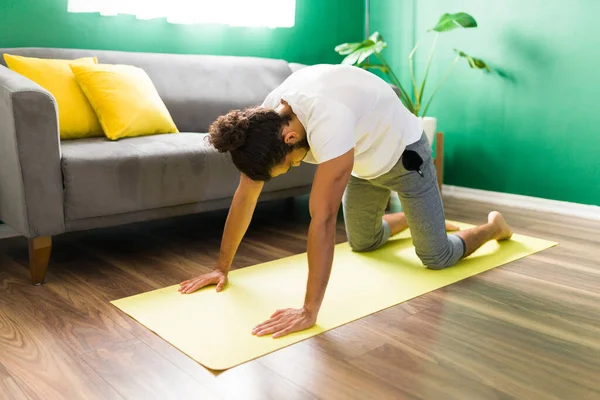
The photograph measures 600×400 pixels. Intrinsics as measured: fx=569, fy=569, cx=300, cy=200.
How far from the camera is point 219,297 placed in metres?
1.84

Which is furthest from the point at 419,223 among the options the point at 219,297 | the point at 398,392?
the point at 398,392

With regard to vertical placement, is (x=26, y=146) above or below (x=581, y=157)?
above

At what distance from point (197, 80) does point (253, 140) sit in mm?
1716

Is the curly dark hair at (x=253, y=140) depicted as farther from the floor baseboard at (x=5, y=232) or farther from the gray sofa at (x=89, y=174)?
the floor baseboard at (x=5, y=232)

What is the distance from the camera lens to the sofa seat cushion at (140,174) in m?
2.01

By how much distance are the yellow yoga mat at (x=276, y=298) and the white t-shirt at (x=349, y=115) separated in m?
0.39

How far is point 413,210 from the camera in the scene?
205 centimetres

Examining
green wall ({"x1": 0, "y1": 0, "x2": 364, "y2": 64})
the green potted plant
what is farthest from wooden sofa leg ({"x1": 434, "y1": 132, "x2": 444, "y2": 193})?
green wall ({"x1": 0, "y1": 0, "x2": 364, "y2": 64})

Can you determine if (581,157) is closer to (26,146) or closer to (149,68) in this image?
(149,68)

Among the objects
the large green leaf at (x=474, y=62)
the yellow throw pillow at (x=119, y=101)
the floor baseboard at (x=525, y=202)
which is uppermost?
the large green leaf at (x=474, y=62)

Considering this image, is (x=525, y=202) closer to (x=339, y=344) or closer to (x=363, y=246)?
(x=363, y=246)

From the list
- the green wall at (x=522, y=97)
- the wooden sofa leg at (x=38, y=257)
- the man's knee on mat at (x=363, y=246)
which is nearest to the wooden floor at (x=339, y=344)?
the wooden sofa leg at (x=38, y=257)

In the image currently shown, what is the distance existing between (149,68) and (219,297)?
1.53 meters

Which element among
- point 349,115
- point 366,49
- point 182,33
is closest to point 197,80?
point 182,33
